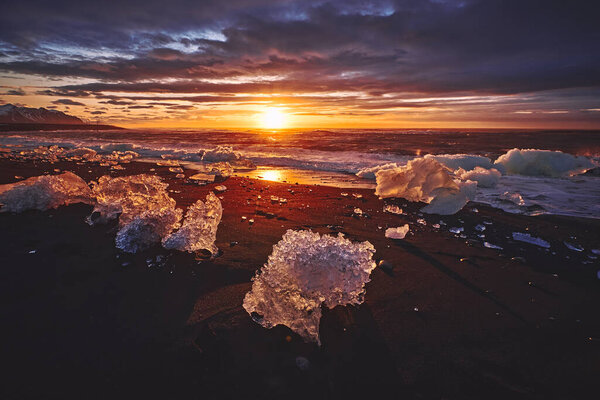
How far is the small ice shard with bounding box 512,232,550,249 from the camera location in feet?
12.1

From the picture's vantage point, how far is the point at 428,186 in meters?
5.43

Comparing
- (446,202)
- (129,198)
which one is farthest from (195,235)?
(446,202)

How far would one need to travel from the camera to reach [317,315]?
1961 mm

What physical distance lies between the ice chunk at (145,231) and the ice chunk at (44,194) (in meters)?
2.11

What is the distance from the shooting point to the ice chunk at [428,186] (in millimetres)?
5055

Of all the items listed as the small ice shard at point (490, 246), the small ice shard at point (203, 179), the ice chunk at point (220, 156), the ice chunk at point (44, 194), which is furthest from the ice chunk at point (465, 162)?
the ice chunk at point (44, 194)

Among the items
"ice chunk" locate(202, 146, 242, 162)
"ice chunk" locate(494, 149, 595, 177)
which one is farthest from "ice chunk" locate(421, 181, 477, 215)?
"ice chunk" locate(202, 146, 242, 162)

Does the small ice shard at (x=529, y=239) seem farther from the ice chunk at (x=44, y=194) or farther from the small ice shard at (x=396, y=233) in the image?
the ice chunk at (x=44, y=194)

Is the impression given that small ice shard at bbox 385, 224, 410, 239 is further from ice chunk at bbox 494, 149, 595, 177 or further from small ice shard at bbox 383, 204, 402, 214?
ice chunk at bbox 494, 149, 595, 177

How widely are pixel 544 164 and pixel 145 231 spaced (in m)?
11.7

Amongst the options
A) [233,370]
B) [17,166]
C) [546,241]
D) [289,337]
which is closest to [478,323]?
[289,337]

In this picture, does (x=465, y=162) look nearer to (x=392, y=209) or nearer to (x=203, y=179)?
(x=392, y=209)

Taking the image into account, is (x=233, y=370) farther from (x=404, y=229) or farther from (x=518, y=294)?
(x=404, y=229)

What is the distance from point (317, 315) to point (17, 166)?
10.6m
